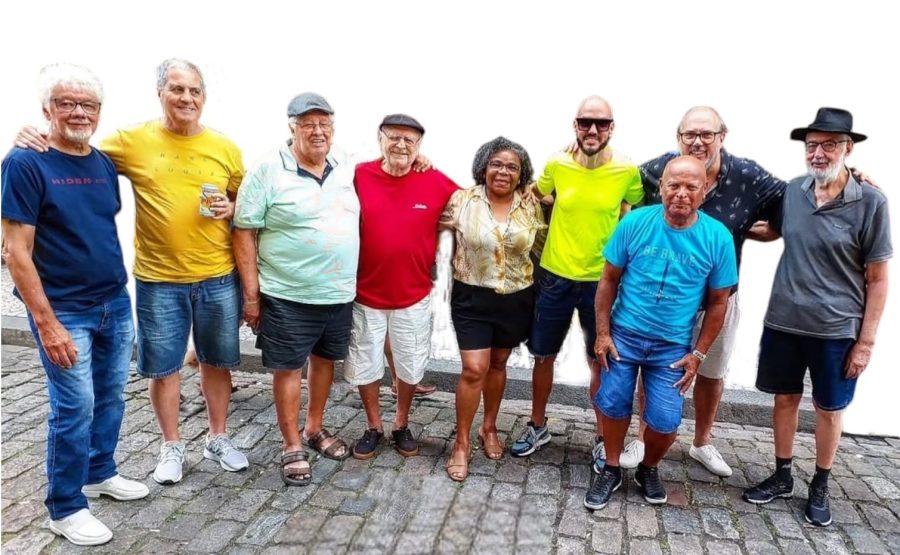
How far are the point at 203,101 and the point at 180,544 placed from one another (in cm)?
232

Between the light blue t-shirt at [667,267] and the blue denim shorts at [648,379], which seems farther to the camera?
the blue denim shorts at [648,379]

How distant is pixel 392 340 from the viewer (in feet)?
12.8

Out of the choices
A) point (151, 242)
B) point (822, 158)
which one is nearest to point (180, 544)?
point (151, 242)

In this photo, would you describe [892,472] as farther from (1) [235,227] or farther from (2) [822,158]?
(1) [235,227]

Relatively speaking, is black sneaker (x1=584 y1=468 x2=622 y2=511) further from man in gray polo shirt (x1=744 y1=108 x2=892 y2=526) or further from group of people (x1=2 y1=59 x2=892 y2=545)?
man in gray polo shirt (x1=744 y1=108 x2=892 y2=526)

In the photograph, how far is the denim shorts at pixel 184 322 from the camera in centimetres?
343

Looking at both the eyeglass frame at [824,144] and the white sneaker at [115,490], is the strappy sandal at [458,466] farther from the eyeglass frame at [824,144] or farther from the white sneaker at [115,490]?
the eyeglass frame at [824,144]

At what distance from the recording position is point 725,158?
3504mm

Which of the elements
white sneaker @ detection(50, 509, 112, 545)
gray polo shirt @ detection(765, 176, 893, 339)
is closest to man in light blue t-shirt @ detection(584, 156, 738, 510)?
gray polo shirt @ detection(765, 176, 893, 339)

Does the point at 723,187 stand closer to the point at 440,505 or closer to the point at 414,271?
the point at 414,271

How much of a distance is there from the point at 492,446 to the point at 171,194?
98.1 inches

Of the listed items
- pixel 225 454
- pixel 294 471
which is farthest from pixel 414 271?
pixel 225 454

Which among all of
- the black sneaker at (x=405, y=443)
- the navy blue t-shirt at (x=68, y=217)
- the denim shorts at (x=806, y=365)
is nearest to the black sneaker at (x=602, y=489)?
the denim shorts at (x=806, y=365)

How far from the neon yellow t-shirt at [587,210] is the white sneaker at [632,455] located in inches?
47.9
